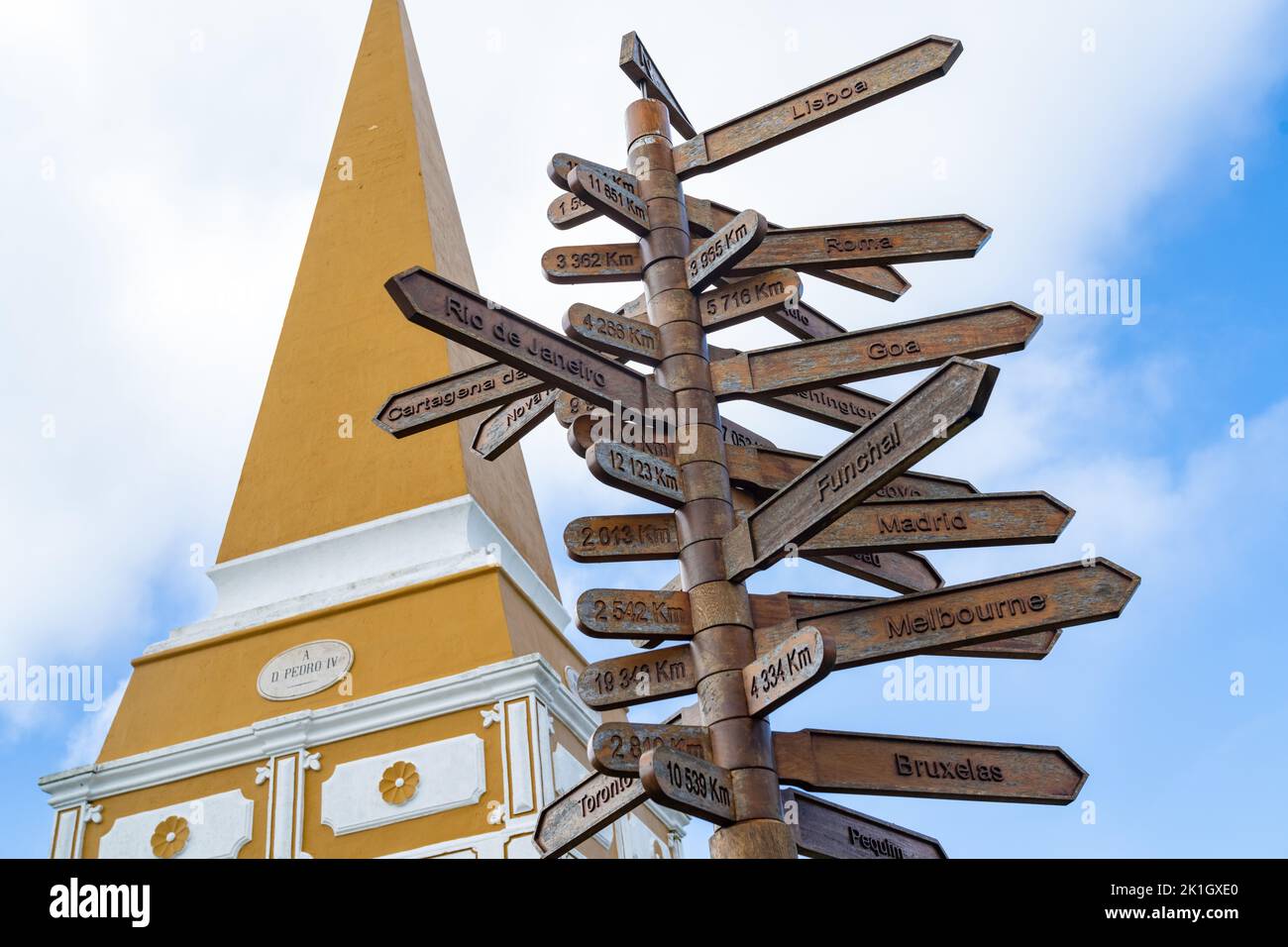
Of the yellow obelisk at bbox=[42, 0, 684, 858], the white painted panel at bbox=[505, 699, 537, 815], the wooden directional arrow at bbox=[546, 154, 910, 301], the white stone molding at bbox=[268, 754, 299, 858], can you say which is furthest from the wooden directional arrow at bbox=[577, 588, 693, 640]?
the white stone molding at bbox=[268, 754, 299, 858]

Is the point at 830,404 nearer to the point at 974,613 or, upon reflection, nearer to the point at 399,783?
the point at 974,613

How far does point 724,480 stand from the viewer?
501 cm

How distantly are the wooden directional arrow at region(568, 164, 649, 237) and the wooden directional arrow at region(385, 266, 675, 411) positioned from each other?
0.71 m

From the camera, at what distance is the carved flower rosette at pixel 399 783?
12.5 meters

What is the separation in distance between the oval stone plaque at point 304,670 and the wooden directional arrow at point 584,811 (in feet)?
29.8

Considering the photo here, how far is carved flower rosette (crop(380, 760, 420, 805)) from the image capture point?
12.5 metres

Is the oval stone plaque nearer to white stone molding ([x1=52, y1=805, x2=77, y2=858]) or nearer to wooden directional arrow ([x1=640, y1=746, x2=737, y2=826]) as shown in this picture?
white stone molding ([x1=52, y1=805, x2=77, y2=858])

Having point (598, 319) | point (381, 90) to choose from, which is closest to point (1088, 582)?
point (598, 319)

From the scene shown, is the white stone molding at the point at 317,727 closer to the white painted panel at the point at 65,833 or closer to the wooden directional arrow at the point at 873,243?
the white painted panel at the point at 65,833

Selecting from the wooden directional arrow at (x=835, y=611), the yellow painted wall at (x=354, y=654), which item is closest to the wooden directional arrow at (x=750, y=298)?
the wooden directional arrow at (x=835, y=611)

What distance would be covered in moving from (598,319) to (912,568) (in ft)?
5.51
